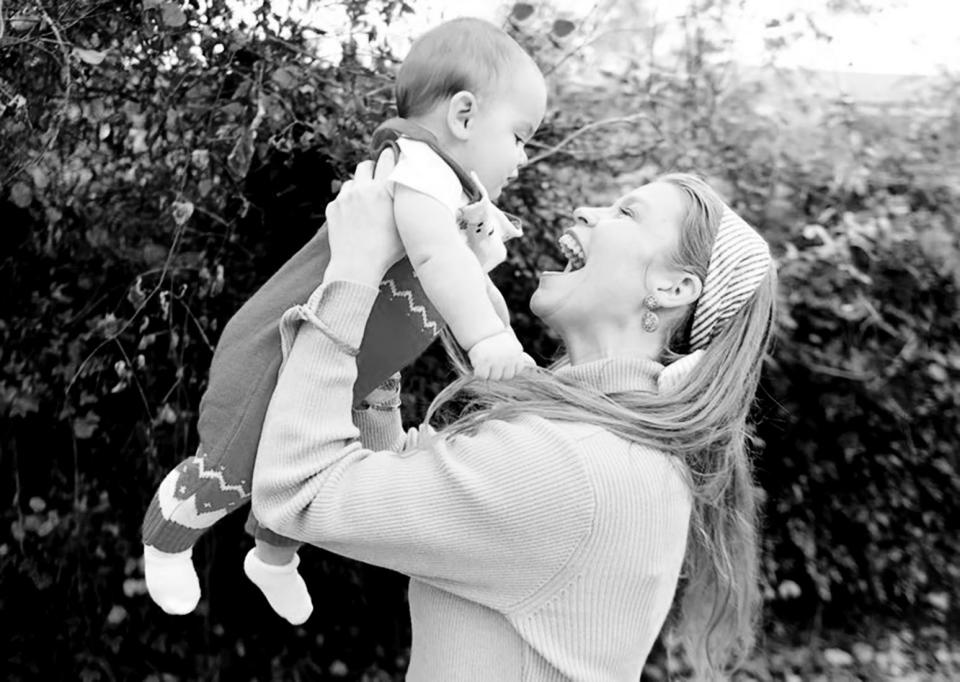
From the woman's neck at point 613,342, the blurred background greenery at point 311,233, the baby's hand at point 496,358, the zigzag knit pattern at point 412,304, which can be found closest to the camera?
the baby's hand at point 496,358

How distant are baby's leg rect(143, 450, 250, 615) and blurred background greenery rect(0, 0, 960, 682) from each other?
3.12ft

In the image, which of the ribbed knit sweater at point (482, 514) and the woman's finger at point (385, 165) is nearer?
the ribbed knit sweater at point (482, 514)

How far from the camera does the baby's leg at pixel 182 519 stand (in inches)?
63.7

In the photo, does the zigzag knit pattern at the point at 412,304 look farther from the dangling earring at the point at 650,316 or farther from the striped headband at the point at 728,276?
the striped headband at the point at 728,276

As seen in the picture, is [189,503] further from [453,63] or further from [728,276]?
[728,276]

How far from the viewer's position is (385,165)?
5.19 feet

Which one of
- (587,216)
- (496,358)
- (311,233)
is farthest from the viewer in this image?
(311,233)

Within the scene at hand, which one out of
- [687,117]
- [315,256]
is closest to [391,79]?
[315,256]

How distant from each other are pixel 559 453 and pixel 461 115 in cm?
58

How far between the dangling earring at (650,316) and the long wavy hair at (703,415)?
0.17ft

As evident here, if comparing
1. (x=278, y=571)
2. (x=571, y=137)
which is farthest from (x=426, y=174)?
(x=571, y=137)

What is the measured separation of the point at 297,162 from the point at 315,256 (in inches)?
61.4

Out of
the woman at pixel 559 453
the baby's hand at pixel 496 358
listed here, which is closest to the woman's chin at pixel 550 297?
the woman at pixel 559 453

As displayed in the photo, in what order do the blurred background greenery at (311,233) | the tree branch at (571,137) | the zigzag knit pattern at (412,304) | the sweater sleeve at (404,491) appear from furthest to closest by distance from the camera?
the tree branch at (571,137) < the blurred background greenery at (311,233) < the zigzag knit pattern at (412,304) < the sweater sleeve at (404,491)
